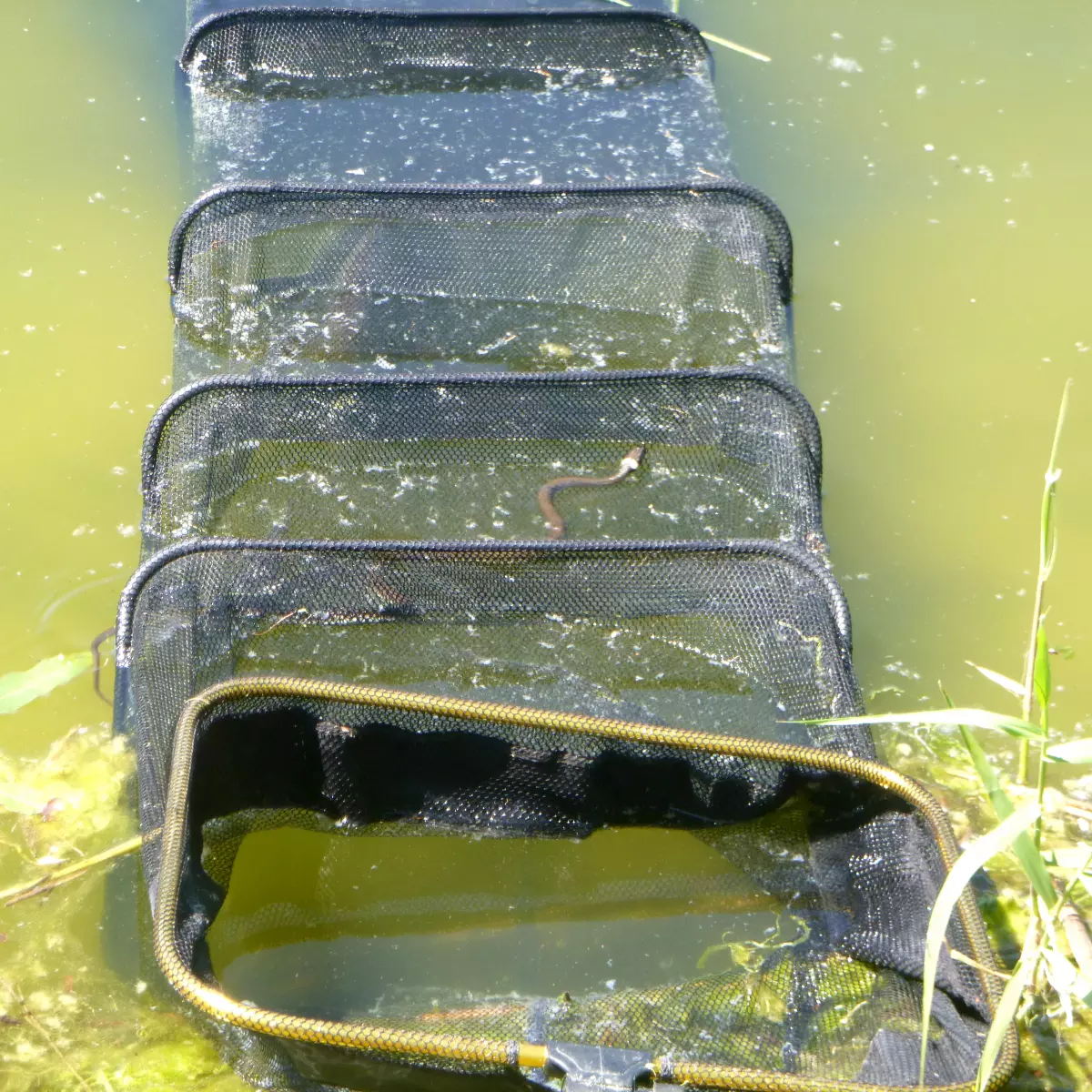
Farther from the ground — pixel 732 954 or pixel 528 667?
pixel 528 667

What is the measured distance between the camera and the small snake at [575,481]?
10.6 ft

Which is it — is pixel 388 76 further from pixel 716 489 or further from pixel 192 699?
pixel 192 699

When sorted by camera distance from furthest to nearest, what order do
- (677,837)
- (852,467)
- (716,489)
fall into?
(852,467) < (716,489) < (677,837)

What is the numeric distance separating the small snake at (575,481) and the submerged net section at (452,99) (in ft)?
4.31

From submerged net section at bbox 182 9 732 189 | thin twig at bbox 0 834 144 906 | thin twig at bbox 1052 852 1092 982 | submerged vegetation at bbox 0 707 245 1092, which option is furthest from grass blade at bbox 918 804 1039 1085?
submerged net section at bbox 182 9 732 189

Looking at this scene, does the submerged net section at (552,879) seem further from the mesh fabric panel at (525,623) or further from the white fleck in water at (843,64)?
the white fleck in water at (843,64)

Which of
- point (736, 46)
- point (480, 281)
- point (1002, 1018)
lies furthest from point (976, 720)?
point (736, 46)

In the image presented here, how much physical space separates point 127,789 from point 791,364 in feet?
7.71

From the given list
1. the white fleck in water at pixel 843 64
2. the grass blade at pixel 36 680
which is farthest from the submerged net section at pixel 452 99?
the grass blade at pixel 36 680

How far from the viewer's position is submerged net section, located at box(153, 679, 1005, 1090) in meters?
2.15

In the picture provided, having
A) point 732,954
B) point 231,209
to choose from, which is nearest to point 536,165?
point 231,209

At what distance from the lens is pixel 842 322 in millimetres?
4148

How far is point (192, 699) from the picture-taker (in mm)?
2373

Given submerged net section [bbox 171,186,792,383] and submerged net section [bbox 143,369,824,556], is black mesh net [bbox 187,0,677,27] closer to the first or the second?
submerged net section [bbox 171,186,792,383]
